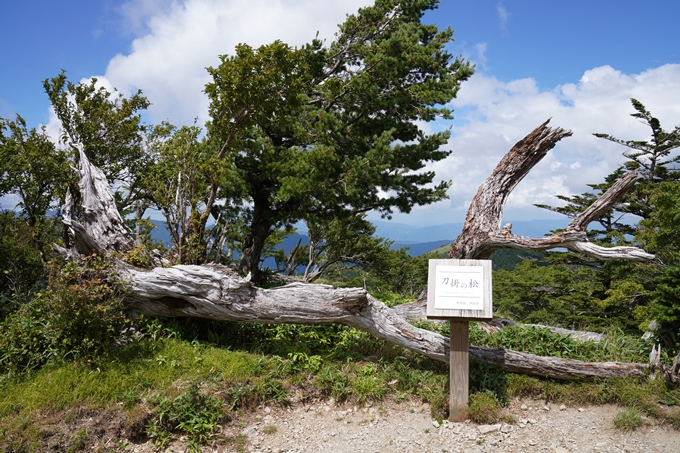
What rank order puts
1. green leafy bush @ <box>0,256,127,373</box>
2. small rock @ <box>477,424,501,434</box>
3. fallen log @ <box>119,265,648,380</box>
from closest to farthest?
small rock @ <box>477,424,501,434</box> → green leafy bush @ <box>0,256,127,373</box> → fallen log @ <box>119,265,648,380</box>

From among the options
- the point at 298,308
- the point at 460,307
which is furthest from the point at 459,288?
the point at 298,308

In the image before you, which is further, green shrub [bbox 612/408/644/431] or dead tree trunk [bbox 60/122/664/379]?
dead tree trunk [bbox 60/122/664/379]

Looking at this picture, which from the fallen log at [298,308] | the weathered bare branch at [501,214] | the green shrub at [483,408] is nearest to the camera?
the green shrub at [483,408]

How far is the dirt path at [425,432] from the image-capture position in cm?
504

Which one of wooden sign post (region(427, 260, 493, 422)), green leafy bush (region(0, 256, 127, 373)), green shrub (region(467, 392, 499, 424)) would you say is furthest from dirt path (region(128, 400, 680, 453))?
green leafy bush (region(0, 256, 127, 373))

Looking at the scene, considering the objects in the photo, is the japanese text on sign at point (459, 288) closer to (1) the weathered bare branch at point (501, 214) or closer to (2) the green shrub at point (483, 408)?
(2) the green shrub at point (483, 408)

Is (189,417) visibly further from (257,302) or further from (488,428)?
(488,428)

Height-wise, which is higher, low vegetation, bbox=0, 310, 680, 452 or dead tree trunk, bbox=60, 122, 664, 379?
dead tree trunk, bbox=60, 122, 664, 379

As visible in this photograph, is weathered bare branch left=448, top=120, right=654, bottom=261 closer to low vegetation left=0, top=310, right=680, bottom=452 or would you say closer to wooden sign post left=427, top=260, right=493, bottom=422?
low vegetation left=0, top=310, right=680, bottom=452

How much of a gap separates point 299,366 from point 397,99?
261 inches

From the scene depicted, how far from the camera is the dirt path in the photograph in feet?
16.5

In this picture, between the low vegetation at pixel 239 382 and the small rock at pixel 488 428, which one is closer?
the low vegetation at pixel 239 382

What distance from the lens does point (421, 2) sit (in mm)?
11641

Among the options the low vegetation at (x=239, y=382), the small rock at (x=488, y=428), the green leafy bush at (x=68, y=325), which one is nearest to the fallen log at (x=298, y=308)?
the low vegetation at (x=239, y=382)
